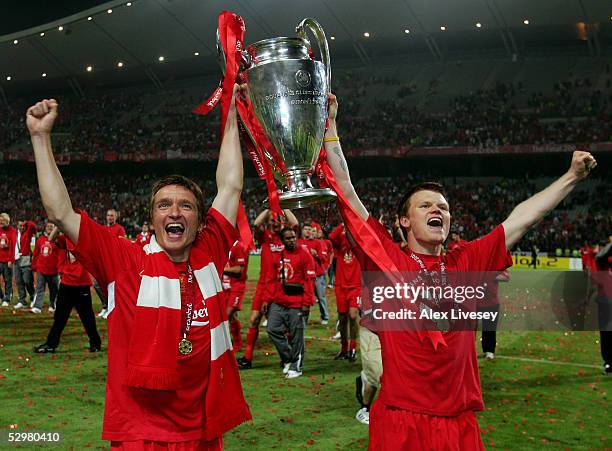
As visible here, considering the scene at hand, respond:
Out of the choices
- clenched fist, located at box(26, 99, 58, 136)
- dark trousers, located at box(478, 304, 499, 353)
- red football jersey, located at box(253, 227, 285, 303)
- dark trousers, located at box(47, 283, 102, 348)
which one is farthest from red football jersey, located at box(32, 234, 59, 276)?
clenched fist, located at box(26, 99, 58, 136)

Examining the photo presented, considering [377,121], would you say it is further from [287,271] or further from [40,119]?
[40,119]

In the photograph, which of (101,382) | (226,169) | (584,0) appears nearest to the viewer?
(226,169)

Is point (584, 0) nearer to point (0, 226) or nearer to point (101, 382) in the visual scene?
point (0, 226)

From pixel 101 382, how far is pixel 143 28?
33.9 meters

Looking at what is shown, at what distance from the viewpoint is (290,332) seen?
27.1 feet

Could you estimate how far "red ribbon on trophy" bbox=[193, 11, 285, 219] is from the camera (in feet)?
9.27

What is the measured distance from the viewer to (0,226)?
1383 cm

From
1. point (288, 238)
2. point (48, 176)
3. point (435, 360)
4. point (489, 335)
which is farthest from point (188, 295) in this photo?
point (489, 335)

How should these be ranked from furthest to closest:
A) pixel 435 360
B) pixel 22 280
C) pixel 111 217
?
pixel 22 280 < pixel 111 217 < pixel 435 360

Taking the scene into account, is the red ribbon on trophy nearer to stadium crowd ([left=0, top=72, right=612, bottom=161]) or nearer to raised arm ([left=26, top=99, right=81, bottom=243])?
raised arm ([left=26, top=99, right=81, bottom=243])

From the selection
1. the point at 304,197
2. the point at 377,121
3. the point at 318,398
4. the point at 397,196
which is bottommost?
the point at 318,398

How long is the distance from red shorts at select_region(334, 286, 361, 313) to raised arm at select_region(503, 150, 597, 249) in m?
5.81

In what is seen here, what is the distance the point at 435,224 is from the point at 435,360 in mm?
626

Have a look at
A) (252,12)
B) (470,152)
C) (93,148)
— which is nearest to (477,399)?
(470,152)
